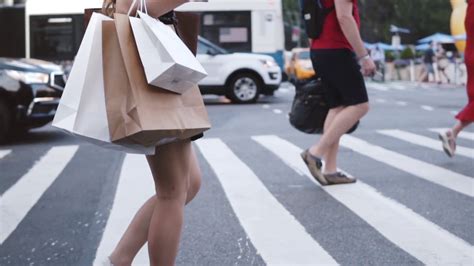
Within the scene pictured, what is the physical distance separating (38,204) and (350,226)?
244 centimetres

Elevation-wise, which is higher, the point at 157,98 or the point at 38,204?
the point at 157,98

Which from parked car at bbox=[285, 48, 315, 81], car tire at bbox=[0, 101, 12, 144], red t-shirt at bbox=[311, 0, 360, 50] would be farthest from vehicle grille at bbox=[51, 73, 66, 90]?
parked car at bbox=[285, 48, 315, 81]

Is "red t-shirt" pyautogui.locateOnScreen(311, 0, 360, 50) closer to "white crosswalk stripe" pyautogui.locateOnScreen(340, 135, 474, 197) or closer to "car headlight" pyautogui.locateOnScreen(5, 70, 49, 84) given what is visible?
"white crosswalk stripe" pyautogui.locateOnScreen(340, 135, 474, 197)

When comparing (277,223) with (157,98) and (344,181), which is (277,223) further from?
(157,98)

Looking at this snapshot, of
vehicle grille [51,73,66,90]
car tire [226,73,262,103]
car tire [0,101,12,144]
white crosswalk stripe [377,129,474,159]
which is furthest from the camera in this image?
car tire [226,73,262,103]

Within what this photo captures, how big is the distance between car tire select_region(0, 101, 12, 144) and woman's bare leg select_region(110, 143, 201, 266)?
278 inches

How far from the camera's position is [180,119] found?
2.71 m

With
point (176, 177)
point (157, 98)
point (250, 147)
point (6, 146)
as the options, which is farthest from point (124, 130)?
point (6, 146)

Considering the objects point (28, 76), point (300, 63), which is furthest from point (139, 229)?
point (300, 63)

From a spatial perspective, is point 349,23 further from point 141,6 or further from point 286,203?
point 141,6

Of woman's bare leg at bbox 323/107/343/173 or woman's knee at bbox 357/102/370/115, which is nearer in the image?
woman's knee at bbox 357/102/370/115

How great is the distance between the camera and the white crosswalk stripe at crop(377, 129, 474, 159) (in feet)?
26.9

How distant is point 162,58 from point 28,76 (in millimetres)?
7876

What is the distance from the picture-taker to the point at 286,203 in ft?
18.4
